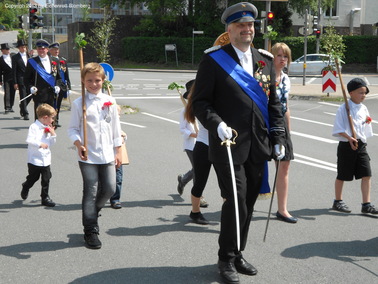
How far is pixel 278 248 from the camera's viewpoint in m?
5.94

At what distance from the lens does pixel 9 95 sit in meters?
17.5

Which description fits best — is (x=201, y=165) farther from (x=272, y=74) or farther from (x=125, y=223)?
(x=272, y=74)

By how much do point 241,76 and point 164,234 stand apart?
2.15m

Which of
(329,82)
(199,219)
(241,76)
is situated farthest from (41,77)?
(329,82)

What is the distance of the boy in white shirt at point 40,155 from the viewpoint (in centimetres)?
755

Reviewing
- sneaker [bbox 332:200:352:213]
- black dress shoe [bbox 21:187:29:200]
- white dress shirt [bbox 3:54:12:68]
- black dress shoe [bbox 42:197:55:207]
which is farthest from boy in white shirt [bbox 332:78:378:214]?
white dress shirt [bbox 3:54:12:68]

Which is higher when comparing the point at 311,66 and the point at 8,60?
the point at 8,60

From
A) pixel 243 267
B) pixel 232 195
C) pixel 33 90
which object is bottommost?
pixel 243 267

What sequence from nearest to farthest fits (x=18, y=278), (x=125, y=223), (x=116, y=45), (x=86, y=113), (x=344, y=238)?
(x=18, y=278)
(x=86, y=113)
(x=344, y=238)
(x=125, y=223)
(x=116, y=45)

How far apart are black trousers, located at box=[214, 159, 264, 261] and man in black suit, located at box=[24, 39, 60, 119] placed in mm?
7395

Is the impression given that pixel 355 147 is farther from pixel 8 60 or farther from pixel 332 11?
pixel 332 11

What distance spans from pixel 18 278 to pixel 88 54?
162 feet

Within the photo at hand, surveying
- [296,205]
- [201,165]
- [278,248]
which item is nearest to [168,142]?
[296,205]

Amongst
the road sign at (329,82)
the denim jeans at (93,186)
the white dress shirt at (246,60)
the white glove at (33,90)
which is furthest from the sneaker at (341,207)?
the road sign at (329,82)
